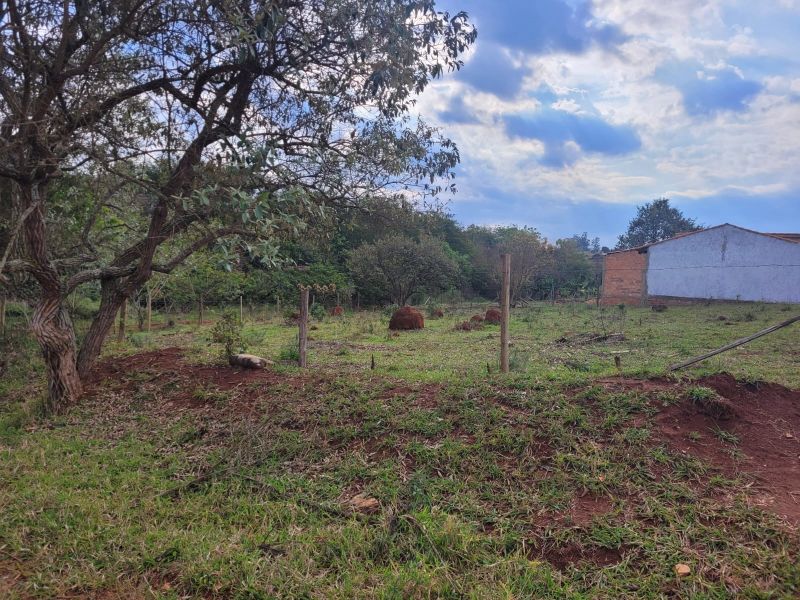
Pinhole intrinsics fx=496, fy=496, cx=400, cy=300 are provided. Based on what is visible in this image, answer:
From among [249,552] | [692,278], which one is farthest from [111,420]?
[692,278]

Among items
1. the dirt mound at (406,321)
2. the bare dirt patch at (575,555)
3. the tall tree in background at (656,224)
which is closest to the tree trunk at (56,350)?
the bare dirt patch at (575,555)

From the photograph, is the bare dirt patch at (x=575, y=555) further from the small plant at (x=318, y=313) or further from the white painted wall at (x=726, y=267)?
the white painted wall at (x=726, y=267)

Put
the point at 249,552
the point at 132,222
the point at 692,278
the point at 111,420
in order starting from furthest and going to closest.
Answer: the point at 692,278 → the point at 132,222 → the point at 111,420 → the point at 249,552

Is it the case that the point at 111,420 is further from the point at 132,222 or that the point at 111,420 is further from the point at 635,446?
the point at 635,446

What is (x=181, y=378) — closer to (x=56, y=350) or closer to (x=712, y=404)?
(x=56, y=350)

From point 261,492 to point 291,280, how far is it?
21103 mm

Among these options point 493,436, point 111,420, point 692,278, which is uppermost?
point 692,278

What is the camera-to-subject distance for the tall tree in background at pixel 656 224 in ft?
162

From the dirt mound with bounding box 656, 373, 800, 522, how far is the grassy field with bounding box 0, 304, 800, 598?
0.07 metres

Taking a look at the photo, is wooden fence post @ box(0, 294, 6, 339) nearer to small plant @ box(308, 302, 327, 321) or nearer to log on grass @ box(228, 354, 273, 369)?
log on grass @ box(228, 354, 273, 369)

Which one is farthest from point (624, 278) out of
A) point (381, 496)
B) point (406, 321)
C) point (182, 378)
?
point (381, 496)

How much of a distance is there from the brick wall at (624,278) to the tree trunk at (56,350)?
77.7 feet

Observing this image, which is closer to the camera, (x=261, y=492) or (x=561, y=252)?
(x=261, y=492)

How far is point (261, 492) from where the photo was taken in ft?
11.7
